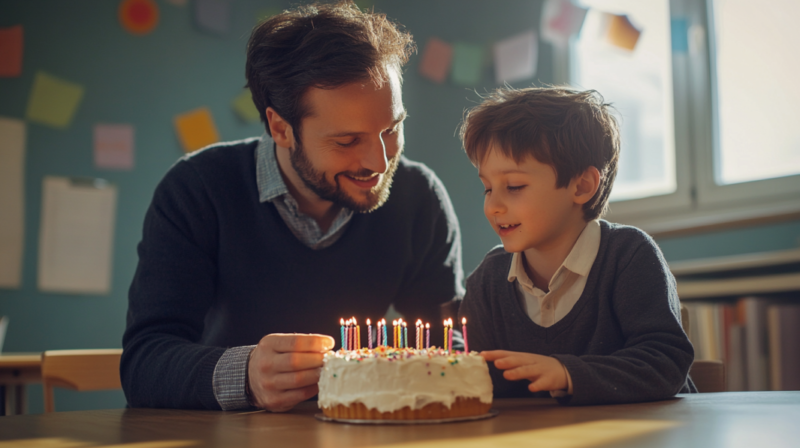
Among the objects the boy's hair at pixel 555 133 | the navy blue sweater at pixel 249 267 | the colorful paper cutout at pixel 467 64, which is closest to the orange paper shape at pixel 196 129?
the colorful paper cutout at pixel 467 64

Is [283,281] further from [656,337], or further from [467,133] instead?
[656,337]

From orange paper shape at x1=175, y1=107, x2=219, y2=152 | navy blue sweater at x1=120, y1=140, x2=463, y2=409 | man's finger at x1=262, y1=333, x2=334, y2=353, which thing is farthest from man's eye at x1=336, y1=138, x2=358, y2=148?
orange paper shape at x1=175, y1=107, x2=219, y2=152

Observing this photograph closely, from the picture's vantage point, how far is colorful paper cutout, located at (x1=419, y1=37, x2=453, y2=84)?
141 inches

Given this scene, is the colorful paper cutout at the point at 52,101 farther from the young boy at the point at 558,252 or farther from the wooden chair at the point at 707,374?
the wooden chair at the point at 707,374

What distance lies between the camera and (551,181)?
1.33 meters

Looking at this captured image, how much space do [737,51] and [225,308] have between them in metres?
2.23

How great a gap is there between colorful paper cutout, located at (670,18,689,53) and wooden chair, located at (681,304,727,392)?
1.79 metres

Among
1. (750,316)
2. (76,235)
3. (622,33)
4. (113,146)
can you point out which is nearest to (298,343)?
(750,316)

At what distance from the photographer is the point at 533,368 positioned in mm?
947

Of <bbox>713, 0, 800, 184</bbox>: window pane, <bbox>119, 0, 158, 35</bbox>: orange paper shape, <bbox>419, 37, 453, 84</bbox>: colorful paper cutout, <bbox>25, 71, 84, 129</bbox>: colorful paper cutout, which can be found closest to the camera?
<bbox>713, 0, 800, 184</bbox>: window pane

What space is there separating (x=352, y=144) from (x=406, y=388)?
767 millimetres

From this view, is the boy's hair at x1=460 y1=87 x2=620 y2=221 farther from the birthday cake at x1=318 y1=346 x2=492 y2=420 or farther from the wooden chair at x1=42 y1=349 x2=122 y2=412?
the wooden chair at x1=42 y1=349 x2=122 y2=412

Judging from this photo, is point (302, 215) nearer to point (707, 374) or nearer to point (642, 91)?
point (707, 374)

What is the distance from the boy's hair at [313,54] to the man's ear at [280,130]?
0.02m
